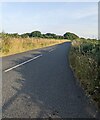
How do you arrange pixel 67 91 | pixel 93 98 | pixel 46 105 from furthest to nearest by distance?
pixel 67 91
pixel 93 98
pixel 46 105

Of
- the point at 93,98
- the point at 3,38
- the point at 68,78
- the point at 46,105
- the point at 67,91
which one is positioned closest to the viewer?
the point at 46,105

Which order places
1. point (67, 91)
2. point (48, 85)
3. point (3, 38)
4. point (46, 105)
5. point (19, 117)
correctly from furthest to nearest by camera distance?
point (3, 38)
point (48, 85)
point (67, 91)
point (46, 105)
point (19, 117)

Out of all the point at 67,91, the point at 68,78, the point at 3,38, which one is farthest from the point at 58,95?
the point at 3,38

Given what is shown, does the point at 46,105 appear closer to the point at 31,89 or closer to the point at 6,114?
the point at 6,114

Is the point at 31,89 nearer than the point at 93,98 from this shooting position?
No

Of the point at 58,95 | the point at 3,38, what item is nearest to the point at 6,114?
the point at 58,95

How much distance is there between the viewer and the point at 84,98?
751 centimetres

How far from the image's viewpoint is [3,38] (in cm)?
2534

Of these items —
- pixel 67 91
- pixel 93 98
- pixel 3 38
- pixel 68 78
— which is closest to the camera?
pixel 93 98

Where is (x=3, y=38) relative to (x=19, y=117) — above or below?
above

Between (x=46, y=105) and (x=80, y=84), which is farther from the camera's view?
(x=80, y=84)

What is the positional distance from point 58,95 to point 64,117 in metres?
1.87

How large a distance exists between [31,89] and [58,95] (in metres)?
1.08

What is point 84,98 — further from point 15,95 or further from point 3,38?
point 3,38
